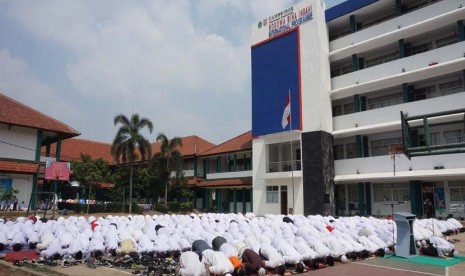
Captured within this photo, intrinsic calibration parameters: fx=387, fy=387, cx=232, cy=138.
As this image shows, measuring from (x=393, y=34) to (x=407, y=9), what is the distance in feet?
7.84

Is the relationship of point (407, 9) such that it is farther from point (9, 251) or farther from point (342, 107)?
point (9, 251)

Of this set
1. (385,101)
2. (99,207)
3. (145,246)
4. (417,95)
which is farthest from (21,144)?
(417,95)

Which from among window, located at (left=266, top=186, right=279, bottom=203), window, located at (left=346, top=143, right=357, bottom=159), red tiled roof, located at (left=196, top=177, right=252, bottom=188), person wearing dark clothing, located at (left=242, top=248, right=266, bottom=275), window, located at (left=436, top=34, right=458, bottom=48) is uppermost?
window, located at (left=436, top=34, right=458, bottom=48)

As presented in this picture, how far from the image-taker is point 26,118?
29.2m

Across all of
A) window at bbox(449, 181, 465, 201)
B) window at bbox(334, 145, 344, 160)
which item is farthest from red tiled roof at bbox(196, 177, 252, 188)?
window at bbox(449, 181, 465, 201)

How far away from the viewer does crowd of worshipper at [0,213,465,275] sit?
10086 millimetres

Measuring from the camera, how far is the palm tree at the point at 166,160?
35.4 m

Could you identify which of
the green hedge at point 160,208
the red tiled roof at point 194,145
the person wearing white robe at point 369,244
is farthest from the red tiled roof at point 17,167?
the person wearing white robe at point 369,244

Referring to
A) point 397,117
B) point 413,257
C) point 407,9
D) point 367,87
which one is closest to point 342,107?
point 367,87

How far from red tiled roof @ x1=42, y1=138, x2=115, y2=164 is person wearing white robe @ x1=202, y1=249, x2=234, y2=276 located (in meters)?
37.4

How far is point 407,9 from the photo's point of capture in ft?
83.6

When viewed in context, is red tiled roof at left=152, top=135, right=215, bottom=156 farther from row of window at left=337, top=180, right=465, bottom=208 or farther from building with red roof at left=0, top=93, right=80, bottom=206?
row of window at left=337, top=180, right=465, bottom=208

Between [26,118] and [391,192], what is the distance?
1050 inches

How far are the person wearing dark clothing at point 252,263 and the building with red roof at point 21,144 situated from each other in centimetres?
2085
